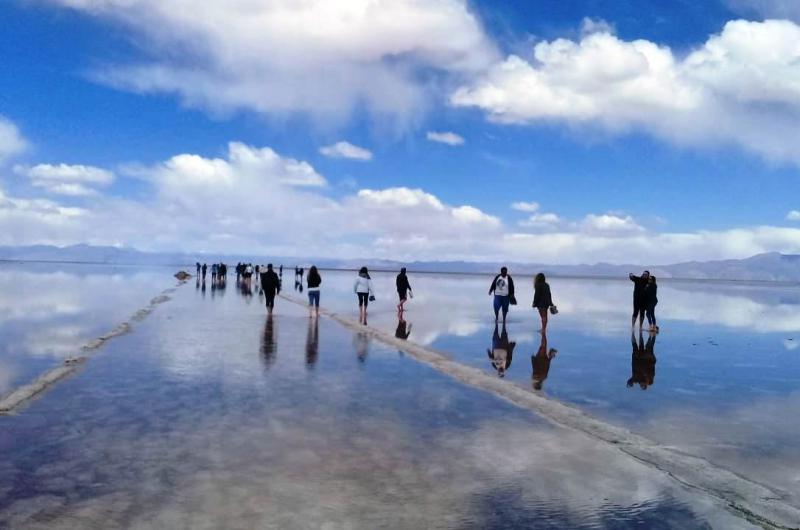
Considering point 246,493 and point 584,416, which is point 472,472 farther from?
point 584,416


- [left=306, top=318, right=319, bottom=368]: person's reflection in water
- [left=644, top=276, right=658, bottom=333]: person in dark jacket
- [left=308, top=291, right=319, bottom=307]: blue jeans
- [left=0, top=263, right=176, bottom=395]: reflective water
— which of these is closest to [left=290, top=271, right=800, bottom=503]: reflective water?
[left=644, top=276, right=658, bottom=333]: person in dark jacket

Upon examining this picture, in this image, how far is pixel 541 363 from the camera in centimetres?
1514

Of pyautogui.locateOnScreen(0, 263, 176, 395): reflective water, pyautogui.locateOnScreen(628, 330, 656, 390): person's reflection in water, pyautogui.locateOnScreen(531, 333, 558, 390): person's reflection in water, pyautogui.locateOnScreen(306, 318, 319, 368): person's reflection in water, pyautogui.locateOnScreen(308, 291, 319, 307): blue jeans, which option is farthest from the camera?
pyautogui.locateOnScreen(308, 291, 319, 307): blue jeans

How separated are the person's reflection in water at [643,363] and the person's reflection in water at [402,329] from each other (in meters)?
6.96

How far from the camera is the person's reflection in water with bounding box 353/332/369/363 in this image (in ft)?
50.2

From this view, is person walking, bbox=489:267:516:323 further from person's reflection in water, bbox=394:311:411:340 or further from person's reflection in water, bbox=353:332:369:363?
person's reflection in water, bbox=353:332:369:363

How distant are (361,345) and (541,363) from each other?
5160mm

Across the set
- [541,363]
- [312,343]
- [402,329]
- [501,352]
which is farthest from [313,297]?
[541,363]

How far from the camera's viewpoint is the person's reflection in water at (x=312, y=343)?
569 inches

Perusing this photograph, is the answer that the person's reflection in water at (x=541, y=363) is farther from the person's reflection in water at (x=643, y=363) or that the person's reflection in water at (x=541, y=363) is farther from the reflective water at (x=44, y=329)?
the reflective water at (x=44, y=329)

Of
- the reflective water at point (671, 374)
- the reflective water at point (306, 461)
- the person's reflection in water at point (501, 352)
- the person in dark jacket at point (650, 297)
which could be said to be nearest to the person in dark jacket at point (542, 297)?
the reflective water at point (671, 374)

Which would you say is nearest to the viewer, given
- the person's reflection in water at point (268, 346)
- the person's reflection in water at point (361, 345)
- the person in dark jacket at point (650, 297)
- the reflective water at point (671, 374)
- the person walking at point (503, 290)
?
the reflective water at point (671, 374)

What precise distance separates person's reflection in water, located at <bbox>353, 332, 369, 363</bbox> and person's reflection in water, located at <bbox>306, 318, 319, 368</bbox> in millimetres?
1095

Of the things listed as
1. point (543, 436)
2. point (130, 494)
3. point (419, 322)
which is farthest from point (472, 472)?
point (419, 322)
